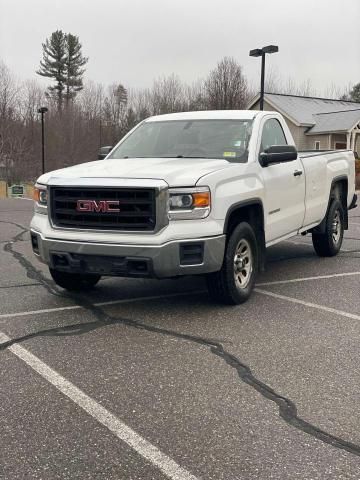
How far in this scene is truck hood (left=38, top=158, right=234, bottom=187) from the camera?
198 inches

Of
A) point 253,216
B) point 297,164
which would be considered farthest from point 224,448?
point 297,164

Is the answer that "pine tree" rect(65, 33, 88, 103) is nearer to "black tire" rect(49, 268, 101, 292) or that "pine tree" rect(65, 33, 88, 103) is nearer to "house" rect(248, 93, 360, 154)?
"house" rect(248, 93, 360, 154)

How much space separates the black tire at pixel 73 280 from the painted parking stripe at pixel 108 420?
1.83 m

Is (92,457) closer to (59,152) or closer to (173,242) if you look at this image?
(173,242)

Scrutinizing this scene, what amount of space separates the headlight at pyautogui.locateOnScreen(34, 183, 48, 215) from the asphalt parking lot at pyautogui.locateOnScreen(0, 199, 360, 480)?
1003 millimetres

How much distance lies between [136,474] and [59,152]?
5004 centimetres

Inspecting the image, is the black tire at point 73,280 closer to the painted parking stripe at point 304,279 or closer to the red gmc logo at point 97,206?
the red gmc logo at point 97,206

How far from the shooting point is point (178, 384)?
3.74 meters

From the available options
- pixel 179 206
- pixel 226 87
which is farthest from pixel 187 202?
pixel 226 87

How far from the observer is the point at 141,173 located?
5.18 metres

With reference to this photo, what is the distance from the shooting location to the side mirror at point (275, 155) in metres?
5.98

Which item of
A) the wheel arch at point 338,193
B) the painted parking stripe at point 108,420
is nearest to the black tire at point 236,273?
the painted parking stripe at point 108,420

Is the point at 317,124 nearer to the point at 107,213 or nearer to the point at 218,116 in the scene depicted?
the point at 218,116

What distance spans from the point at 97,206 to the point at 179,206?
0.78 meters
